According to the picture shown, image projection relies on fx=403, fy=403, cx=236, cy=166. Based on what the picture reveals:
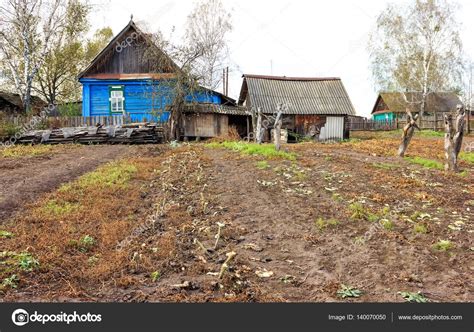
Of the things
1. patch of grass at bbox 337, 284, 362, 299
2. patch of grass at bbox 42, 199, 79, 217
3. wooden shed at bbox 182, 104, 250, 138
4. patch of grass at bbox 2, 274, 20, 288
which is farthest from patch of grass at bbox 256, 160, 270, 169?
wooden shed at bbox 182, 104, 250, 138

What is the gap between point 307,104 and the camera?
29016mm

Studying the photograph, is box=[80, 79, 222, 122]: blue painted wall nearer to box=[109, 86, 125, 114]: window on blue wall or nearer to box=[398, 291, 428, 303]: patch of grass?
box=[109, 86, 125, 114]: window on blue wall

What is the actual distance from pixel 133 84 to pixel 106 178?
16.5m

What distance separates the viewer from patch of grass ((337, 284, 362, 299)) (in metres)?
4.29

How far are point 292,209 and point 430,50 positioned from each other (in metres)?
35.0

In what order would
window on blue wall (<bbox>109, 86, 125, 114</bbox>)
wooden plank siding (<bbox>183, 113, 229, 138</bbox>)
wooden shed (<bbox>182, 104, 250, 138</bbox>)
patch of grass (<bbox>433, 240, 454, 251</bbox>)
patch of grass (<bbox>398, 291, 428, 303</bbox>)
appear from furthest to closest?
window on blue wall (<bbox>109, 86, 125, 114</bbox>)
wooden plank siding (<bbox>183, 113, 229, 138</bbox>)
wooden shed (<bbox>182, 104, 250, 138</bbox>)
patch of grass (<bbox>433, 240, 454, 251</bbox>)
patch of grass (<bbox>398, 291, 428, 303</bbox>)

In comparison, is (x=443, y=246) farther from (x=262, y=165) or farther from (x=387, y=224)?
(x=262, y=165)

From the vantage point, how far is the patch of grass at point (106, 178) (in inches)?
377

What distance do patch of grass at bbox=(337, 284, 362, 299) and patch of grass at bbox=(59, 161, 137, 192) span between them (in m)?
6.67

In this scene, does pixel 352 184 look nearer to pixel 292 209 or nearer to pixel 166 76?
pixel 292 209

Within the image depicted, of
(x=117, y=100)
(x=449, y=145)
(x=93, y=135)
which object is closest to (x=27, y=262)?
(x=449, y=145)

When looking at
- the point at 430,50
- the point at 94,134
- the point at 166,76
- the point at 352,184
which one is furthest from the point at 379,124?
the point at 352,184
